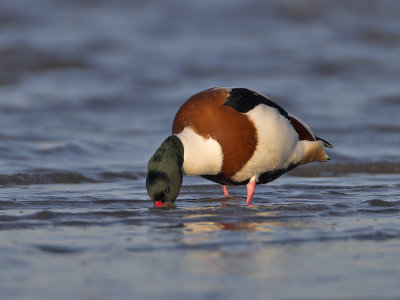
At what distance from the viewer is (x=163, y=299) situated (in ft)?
13.4

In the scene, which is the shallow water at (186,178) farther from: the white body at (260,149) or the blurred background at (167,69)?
the white body at (260,149)

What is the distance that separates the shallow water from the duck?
0.29 meters

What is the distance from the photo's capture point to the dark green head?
612 cm

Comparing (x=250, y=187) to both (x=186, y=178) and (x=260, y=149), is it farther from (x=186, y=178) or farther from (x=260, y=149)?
(x=186, y=178)

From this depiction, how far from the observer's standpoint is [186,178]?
871 cm

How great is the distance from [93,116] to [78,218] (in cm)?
652

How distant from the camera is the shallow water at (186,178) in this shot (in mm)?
4551

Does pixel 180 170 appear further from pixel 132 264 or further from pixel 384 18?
pixel 384 18

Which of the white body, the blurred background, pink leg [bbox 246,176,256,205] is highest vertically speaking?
the blurred background

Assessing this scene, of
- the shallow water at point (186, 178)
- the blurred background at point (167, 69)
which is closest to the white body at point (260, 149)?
the shallow water at point (186, 178)

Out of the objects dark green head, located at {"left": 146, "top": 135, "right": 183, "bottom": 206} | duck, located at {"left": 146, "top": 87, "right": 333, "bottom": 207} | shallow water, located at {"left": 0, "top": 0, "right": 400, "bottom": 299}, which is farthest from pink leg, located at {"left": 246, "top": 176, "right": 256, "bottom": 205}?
dark green head, located at {"left": 146, "top": 135, "right": 183, "bottom": 206}

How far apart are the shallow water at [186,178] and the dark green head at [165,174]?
0.21 meters

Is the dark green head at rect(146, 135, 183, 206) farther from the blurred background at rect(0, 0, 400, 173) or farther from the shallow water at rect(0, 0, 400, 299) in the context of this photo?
the blurred background at rect(0, 0, 400, 173)

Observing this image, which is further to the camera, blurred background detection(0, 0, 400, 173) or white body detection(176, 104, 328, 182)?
blurred background detection(0, 0, 400, 173)
